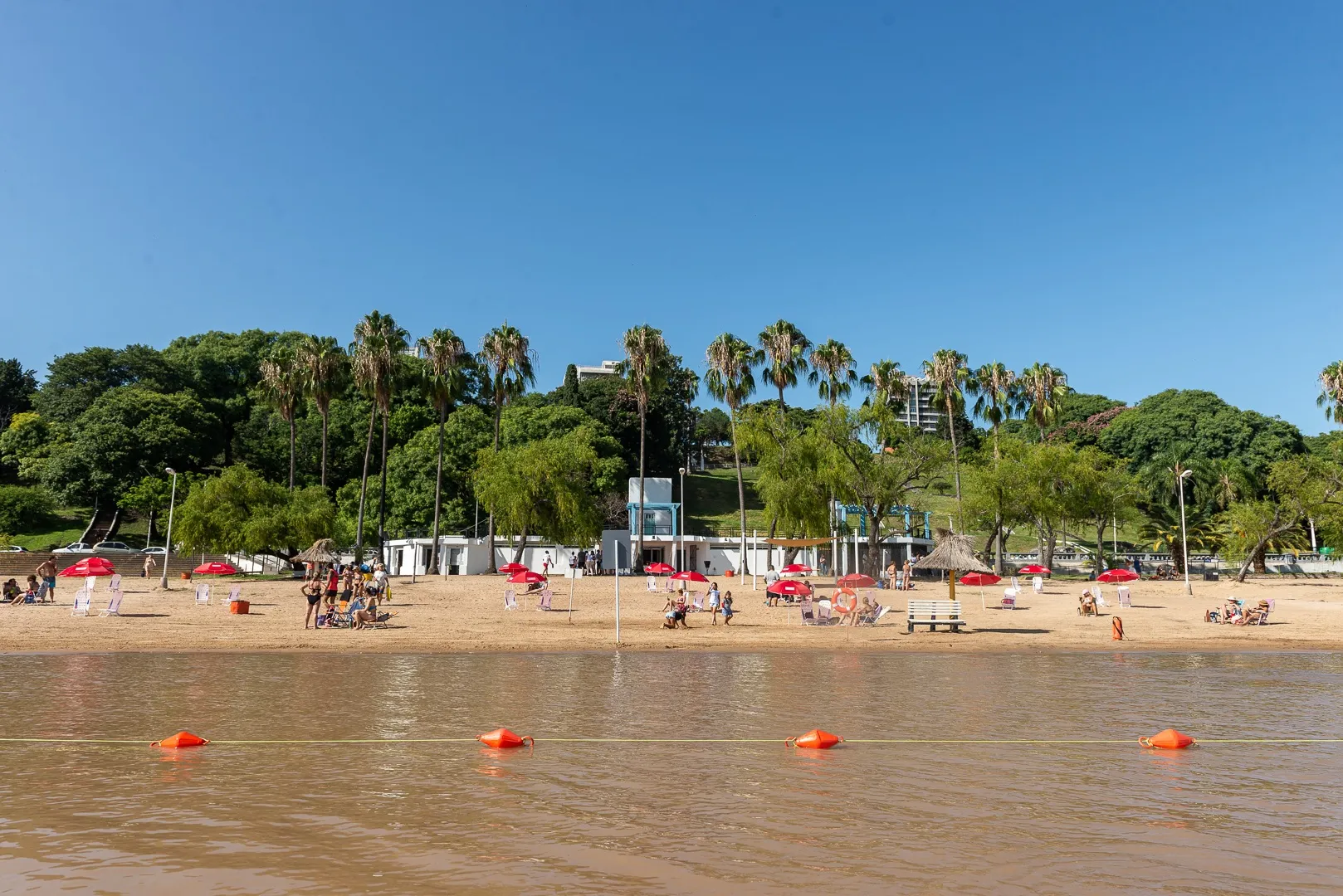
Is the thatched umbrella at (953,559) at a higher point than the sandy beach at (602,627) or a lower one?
higher

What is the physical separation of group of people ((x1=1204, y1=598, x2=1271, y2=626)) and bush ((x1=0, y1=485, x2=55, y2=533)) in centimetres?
7593

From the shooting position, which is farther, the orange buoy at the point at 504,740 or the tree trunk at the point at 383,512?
the tree trunk at the point at 383,512

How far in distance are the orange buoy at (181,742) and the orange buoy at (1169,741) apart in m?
10.6

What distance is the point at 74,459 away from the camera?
72.5 m

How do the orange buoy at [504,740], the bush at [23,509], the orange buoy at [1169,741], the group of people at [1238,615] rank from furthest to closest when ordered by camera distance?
1. the bush at [23,509]
2. the group of people at [1238,615]
3. the orange buoy at [1169,741]
4. the orange buoy at [504,740]

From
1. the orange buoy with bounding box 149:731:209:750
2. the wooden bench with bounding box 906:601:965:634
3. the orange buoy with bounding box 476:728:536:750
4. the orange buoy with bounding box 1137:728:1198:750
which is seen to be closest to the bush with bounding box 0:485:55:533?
the wooden bench with bounding box 906:601:965:634

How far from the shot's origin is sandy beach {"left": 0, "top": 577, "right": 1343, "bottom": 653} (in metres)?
24.2

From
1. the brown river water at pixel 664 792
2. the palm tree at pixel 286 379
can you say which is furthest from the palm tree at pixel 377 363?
the brown river water at pixel 664 792

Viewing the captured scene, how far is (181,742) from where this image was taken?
10.2 meters

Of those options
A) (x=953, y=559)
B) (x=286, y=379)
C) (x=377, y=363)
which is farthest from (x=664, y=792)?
(x=286, y=379)

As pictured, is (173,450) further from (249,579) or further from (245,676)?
(245,676)

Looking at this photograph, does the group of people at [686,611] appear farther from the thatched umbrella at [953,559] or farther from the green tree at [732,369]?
the green tree at [732,369]

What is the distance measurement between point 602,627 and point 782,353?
1396 inches

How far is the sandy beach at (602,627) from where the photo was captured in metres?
24.2
